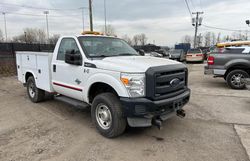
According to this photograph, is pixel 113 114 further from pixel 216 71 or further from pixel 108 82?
pixel 216 71

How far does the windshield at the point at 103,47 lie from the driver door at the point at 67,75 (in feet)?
0.78

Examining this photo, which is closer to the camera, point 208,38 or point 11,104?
point 11,104

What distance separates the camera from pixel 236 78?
788 cm

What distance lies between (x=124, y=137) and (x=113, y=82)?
3.94 ft

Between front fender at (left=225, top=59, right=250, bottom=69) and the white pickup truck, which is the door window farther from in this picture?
front fender at (left=225, top=59, right=250, bottom=69)

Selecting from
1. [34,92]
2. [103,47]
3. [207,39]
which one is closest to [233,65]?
[103,47]

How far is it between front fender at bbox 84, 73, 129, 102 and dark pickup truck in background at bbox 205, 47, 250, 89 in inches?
241

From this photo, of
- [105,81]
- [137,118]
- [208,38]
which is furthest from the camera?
[208,38]

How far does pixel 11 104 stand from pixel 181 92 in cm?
531

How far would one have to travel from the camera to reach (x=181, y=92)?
3961mm

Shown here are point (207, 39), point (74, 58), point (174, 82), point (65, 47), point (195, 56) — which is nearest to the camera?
point (174, 82)

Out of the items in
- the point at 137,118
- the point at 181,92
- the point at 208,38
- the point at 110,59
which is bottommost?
the point at 137,118

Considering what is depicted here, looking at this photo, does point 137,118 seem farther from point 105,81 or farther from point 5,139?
point 5,139

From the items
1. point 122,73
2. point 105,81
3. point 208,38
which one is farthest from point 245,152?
point 208,38
